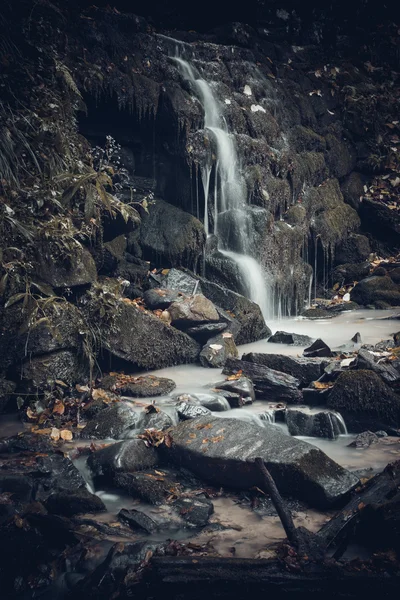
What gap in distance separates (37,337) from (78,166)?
2508 millimetres

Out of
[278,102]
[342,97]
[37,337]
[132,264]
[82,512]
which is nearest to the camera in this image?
[82,512]

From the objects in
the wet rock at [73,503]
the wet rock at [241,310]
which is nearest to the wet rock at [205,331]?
the wet rock at [241,310]

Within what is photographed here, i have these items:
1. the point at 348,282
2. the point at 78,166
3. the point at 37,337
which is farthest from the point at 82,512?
the point at 348,282

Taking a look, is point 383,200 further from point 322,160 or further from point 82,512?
point 82,512

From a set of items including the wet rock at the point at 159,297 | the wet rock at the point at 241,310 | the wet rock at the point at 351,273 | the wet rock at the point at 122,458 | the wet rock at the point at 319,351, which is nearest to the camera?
the wet rock at the point at 122,458

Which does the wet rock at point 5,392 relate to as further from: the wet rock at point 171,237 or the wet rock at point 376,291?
the wet rock at point 376,291

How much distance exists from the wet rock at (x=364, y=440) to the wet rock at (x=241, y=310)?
3.65 metres

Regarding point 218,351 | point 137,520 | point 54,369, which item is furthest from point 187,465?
point 218,351

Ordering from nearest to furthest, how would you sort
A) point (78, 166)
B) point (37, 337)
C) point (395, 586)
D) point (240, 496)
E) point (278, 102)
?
point (395, 586) → point (240, 496) → point (37, 337) → point (78, 166) → point (278, 102)

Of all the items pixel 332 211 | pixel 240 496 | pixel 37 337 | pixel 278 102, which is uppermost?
pixel 278 102

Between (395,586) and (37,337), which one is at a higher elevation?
(37,337)

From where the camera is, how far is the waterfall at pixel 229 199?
9.98 m

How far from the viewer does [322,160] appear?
13.1m

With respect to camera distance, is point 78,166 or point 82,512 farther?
point 78,166
